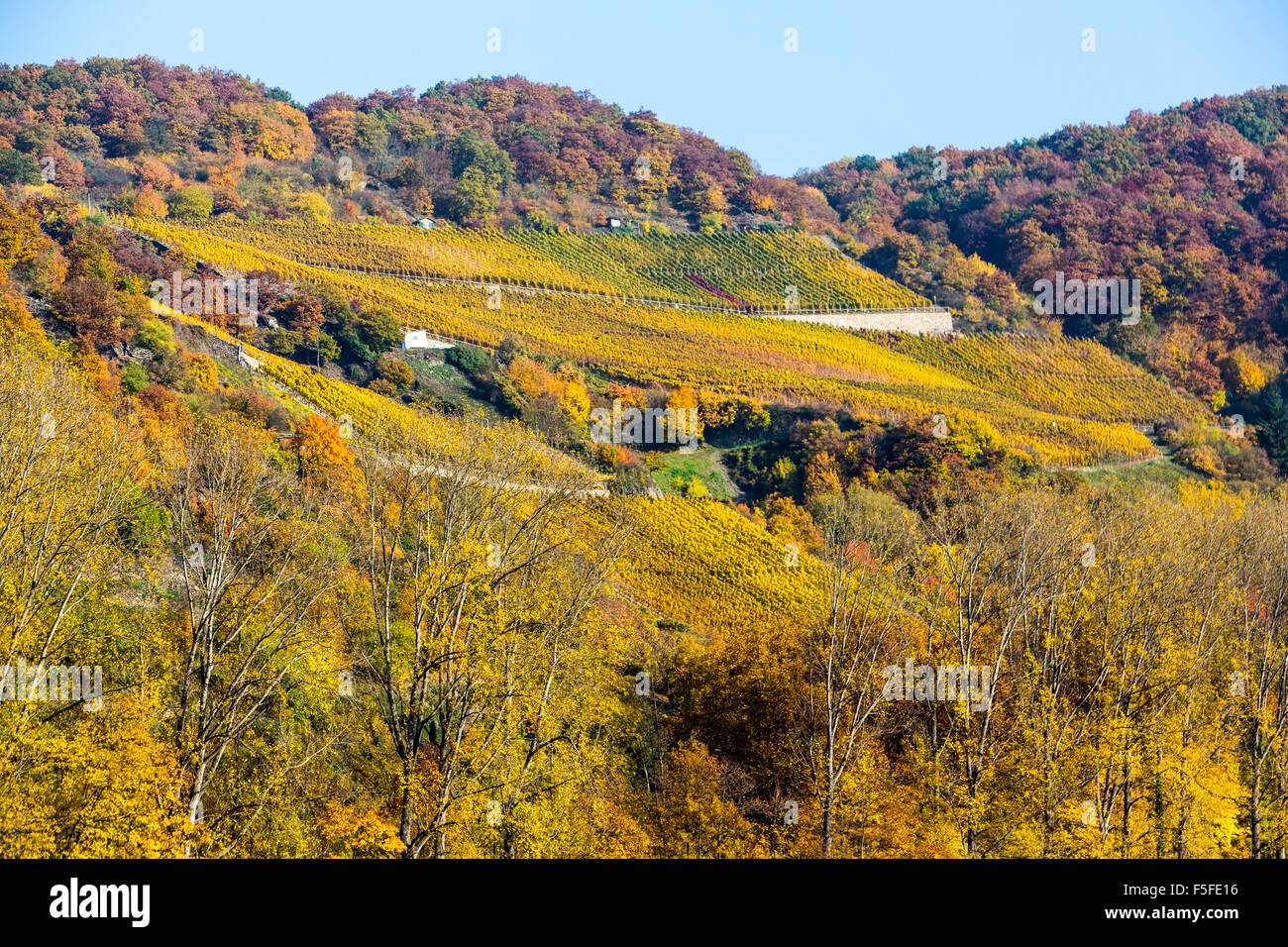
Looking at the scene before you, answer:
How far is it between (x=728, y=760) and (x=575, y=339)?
116 feet

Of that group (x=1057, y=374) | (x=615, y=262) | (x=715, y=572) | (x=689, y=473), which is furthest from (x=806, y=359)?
(x=715, y=572)

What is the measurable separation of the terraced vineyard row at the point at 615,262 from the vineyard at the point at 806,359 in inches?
73.2

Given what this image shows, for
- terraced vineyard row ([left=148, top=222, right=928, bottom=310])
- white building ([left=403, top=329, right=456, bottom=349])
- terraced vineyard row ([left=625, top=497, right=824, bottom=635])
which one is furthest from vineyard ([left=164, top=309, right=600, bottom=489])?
terraced vineyard row ([left=148, top=222, right=928, bottom=310])

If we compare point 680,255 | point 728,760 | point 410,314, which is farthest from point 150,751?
point 680,255

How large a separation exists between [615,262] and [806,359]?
21.8 meters

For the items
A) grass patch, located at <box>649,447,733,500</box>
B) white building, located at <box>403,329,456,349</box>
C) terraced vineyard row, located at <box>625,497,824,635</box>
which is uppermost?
white building, located at <box>403,329,456,349</box>

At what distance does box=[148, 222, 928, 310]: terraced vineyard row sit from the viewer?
223ft

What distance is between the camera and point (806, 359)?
60719 mm

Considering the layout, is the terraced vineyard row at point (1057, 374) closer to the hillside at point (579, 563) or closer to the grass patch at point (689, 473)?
the hillside at point (579, 563)

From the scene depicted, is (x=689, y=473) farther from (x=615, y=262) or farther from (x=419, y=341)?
(x=615, y=262)

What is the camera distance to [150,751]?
55.3 feet

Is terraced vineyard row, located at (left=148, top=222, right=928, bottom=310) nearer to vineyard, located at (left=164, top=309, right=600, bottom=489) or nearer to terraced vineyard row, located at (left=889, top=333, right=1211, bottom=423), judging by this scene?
terraced vineyard row, located at (left=889, top=333, right=1211, bottom=423)

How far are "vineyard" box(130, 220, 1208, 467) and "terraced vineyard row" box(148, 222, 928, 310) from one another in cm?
186
